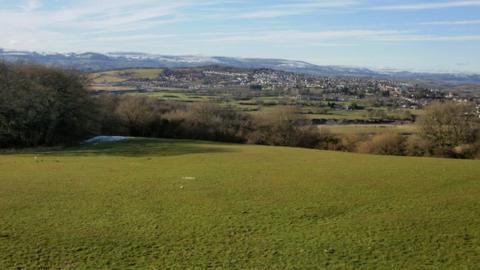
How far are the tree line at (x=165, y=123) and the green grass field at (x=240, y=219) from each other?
2382 centimetres

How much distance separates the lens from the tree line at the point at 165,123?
50.8m

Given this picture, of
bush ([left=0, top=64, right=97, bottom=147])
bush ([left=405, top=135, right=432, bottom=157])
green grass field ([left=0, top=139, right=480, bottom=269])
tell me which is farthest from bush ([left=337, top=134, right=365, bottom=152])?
green grass field ([left=0, top=139, right=480, bottom=269])

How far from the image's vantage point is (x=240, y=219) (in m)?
16.5

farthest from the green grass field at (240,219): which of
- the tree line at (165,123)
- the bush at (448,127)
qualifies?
the bush at (448,127)

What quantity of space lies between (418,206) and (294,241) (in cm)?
Result: 716

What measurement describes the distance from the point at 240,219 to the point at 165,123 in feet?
204

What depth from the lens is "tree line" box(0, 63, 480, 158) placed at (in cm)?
5078

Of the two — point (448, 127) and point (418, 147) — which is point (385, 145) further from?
point (448, 127)

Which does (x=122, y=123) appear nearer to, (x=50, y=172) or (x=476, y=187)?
(x=50, y=172)

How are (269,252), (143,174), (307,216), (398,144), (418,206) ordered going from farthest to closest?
(398,144) < (143,174) < (418,206) < (307,216) < (269,252)

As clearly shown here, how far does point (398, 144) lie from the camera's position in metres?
63.3

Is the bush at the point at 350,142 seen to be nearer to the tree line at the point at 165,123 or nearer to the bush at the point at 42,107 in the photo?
the tree line at the point at 165,123

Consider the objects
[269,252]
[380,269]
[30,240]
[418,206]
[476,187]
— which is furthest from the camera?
[476,187]

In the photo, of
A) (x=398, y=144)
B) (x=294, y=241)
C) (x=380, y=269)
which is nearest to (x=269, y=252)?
(x=294, y=241)
